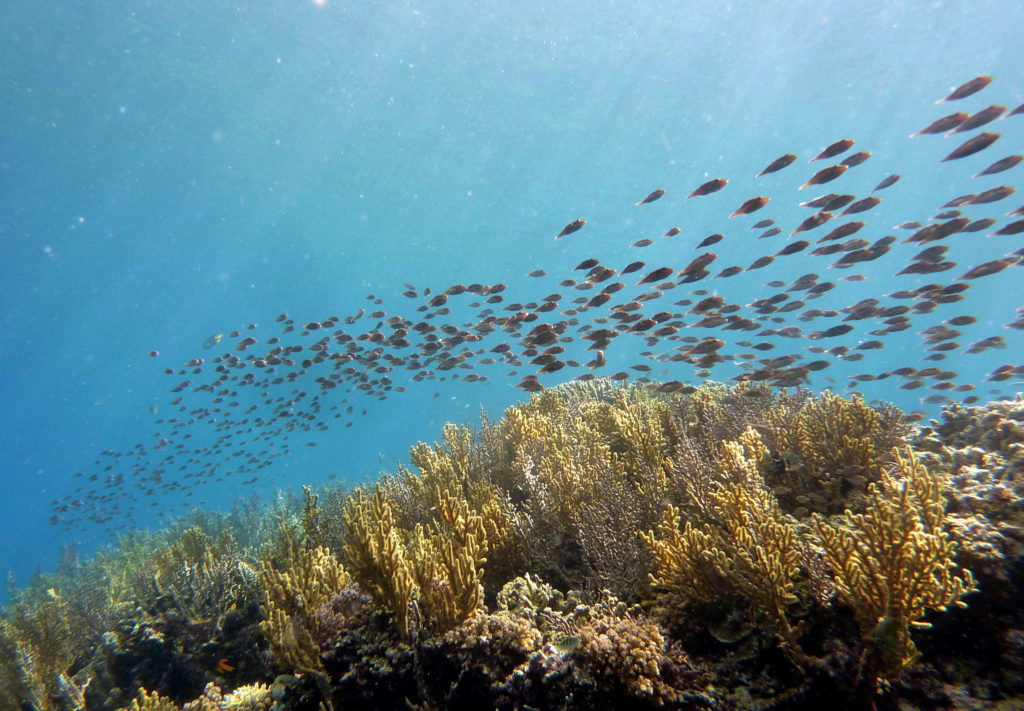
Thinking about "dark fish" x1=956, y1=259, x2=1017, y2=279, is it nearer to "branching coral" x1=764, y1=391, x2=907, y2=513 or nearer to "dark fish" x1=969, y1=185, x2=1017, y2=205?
"dark fish" x1=969, y1=185, x2=1017, y2=205

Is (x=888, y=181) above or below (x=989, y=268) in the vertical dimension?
above

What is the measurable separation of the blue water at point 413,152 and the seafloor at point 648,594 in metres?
22.6

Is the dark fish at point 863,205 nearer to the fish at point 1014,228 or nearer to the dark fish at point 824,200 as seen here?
the dark fish at point 824,200

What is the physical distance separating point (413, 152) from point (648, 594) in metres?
55.7

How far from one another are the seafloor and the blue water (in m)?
22.6

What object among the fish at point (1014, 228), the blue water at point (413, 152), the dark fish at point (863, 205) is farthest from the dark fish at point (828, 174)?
the blue water at point (413, 152)

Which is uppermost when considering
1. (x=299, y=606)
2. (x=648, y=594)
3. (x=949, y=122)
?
(x=949, y=122)

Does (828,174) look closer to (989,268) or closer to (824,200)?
(824,200)

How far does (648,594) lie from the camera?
359 cm

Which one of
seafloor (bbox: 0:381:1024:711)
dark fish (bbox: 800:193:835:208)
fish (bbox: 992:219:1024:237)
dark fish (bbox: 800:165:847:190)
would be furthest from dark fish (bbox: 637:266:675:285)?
fish (bbox: 992:219:1024:237)

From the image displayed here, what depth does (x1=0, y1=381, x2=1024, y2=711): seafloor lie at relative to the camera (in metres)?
2.60

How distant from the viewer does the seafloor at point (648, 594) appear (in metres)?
2.60

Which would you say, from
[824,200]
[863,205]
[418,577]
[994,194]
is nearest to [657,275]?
[824,200]

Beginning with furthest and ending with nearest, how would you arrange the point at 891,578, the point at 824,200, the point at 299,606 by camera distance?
1. the point at 824,200
2. the point at 299,606
3. the point at 891,578
